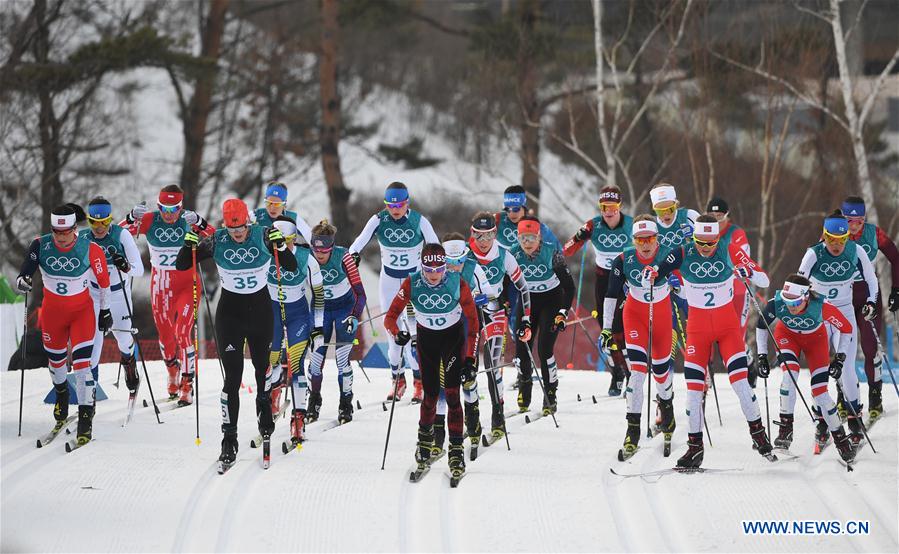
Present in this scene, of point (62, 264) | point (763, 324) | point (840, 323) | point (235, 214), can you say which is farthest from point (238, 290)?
point (840, 323)

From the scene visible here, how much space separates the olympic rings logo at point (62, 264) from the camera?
33.6 ft

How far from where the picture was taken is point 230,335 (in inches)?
365

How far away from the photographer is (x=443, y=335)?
916 centimetres

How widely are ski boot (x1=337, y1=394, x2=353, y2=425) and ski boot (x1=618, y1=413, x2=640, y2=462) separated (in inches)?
112

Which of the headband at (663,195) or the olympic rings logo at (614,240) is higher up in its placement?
the headband at (663,195)

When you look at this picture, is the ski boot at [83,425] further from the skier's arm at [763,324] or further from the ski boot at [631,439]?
the skier's arm at [763,324]

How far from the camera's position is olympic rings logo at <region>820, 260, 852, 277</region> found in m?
10.5

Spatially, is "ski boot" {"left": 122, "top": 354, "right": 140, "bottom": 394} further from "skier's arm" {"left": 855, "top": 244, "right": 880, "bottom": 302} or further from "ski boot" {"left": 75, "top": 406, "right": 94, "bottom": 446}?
Result: "skier's arm" {"left": 855, "top": 244, "right": 880, "bottom": 302}

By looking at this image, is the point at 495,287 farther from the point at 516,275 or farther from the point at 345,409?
the point at 345,409

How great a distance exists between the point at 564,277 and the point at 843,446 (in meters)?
2.98

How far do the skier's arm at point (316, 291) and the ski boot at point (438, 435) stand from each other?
1.96 meters

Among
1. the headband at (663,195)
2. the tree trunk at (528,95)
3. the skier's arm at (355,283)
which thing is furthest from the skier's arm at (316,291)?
the tree trunk at (528,95)

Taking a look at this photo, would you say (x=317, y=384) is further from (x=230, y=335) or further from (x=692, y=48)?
(x=692, y=48)

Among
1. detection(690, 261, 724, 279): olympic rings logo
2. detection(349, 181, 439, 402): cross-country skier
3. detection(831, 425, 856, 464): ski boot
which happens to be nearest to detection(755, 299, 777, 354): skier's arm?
Result: detection(690, 261, 724, 279): olympic rings logo
